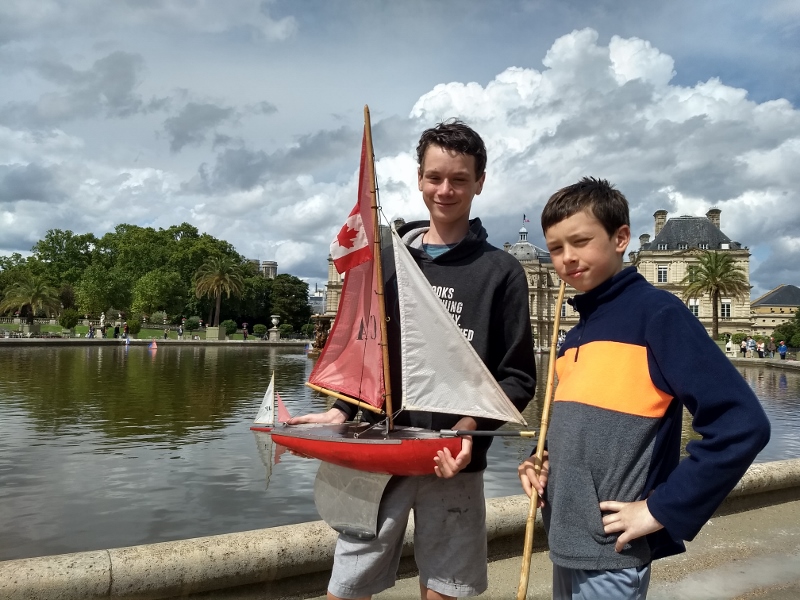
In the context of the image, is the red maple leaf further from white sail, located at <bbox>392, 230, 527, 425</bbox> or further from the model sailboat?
white sail, located at <bbox>392, 230, 527, 425</bbox>

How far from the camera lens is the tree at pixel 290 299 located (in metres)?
77.1

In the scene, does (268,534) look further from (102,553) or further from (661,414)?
(661,414)

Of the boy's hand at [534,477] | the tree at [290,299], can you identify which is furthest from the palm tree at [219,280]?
the boy's hand at [534,477]

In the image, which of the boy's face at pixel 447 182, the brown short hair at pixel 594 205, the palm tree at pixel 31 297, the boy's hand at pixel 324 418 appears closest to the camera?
the brown short hair at pixel 594 205

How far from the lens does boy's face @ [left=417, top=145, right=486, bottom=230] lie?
248 cm

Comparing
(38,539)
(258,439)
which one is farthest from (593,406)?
(258,439)

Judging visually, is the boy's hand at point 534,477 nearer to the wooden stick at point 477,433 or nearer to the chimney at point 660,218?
the wooden stick at point 477,433

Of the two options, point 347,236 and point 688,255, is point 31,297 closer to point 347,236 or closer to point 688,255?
point 347,236

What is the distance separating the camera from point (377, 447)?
7.61 feet

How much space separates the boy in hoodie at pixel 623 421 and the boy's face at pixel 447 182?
488 mm

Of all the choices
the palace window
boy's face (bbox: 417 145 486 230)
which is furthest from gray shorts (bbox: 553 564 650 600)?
the palace window

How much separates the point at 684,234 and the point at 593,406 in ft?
259

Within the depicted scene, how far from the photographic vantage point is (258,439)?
9750 mm

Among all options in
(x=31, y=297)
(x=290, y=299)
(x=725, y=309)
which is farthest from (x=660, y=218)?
(x=31, y=297)
